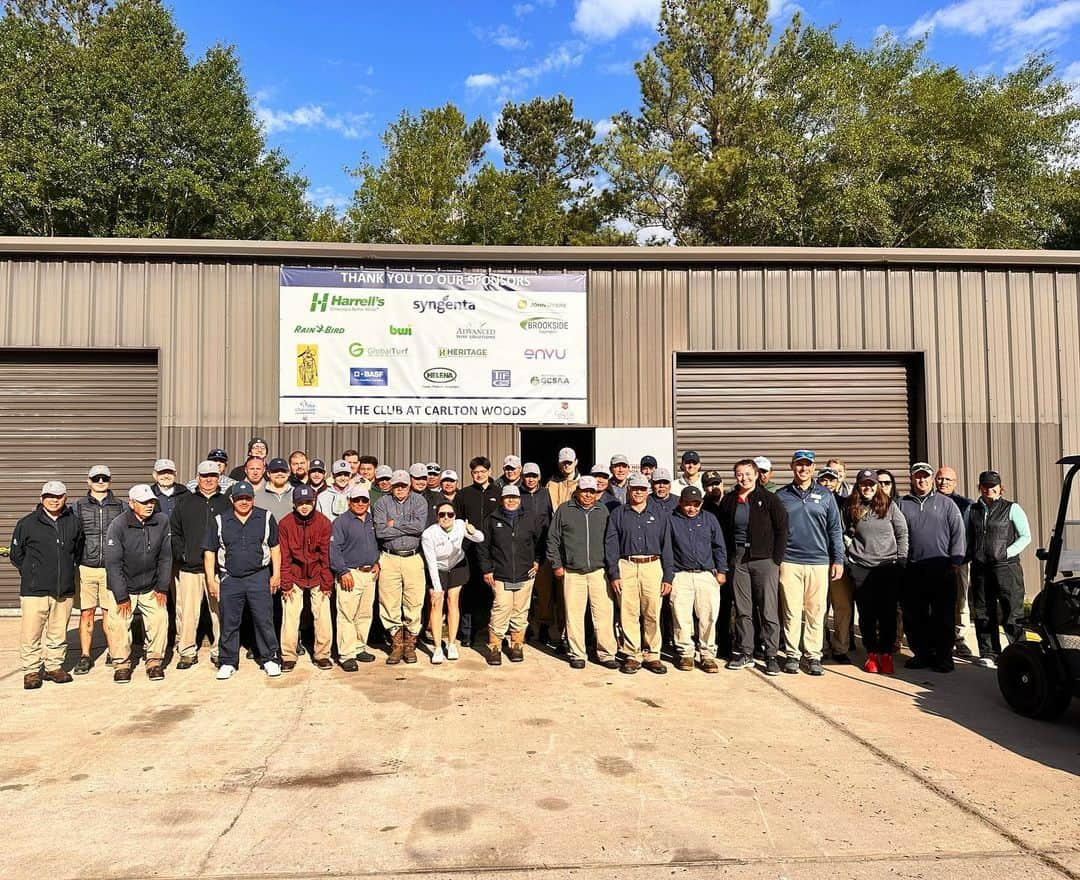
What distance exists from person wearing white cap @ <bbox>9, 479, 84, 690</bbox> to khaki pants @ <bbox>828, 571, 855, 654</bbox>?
691 cm

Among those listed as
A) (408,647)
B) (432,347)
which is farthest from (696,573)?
(432,347)

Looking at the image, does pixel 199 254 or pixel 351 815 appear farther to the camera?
pixel 199 254

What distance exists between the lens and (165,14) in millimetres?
25562

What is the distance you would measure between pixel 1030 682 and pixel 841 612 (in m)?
1.76

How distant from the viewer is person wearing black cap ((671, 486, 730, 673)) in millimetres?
6516

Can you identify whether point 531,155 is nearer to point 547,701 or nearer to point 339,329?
point 339,329

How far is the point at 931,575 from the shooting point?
21.4 ft

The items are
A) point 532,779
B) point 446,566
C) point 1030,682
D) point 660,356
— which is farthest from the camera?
point 660,356

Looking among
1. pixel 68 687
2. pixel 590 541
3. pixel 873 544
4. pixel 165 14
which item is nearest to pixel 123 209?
pixel 165 14

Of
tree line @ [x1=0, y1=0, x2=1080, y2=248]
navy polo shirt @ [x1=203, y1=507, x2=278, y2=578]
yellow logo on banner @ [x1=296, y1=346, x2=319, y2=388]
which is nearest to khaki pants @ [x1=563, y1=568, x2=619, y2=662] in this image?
navy polo shirt @ [x1=203, y1=507, x2=278, y2=578]

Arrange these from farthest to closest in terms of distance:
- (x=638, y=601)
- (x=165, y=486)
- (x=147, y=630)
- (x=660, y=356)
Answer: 1. (x=660, y=356)
2. (x=165, y=486)
3. (x=638, y=601)
4. (x=147, y=630)

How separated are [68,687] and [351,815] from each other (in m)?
3.83

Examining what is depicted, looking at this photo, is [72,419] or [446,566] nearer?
Result: [446,566]

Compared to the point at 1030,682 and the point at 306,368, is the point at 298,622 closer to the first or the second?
the point at 306,368
